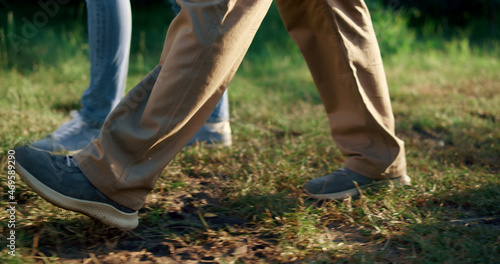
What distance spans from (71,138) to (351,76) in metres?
1.32

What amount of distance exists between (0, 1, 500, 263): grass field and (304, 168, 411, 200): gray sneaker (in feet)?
0.13

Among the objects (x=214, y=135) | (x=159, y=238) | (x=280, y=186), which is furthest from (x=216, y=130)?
(x=159, y=238)

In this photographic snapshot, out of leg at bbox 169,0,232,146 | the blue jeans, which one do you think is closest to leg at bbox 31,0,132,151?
the blue jeans

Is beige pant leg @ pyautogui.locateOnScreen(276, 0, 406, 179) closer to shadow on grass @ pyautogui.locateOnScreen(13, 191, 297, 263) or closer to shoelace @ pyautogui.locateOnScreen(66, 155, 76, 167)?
shadow on grass @ pyautogui.locateOnScreen(13, 191, 297, 263)

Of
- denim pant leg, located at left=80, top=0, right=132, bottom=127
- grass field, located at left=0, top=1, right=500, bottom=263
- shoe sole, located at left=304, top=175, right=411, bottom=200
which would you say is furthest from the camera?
denim pant leg, located at left=80, top=0, right=132, bottom=127

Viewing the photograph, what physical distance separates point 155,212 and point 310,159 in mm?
863

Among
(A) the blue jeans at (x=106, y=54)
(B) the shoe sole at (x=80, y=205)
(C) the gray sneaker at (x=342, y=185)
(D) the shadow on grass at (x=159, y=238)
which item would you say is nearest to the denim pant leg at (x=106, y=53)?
(A) the blue jeans at (x=106, y=54)

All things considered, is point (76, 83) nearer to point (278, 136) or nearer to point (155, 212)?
point (278, 136)

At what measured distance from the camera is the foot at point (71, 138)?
88.4 inches

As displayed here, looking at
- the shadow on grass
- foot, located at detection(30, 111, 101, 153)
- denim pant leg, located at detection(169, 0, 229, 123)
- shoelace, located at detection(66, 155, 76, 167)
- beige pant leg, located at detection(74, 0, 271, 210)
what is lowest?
the shadow on grass

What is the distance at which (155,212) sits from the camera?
1758 mm

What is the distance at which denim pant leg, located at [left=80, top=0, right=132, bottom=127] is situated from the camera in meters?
2.23

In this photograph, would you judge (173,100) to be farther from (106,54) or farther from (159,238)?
(106,54)

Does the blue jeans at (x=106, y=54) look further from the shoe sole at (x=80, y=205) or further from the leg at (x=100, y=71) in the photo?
the shoe sole at (x=80, y=205)
